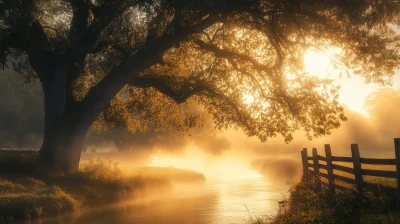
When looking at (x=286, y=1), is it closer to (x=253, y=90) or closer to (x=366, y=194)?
(x=253, y=90)

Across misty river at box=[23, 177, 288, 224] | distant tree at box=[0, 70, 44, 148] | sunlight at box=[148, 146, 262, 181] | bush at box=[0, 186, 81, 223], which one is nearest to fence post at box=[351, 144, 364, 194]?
misty river at box=[23, 177, 288, 224]

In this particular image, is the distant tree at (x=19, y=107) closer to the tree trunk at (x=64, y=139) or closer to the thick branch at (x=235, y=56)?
the tree trunk at (x=64, y=139)

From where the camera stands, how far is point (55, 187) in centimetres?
2283

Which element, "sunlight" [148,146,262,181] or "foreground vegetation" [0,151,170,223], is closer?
"foreground vegetation" [0,151,170,223]

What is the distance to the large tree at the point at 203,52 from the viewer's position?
21.7 metres

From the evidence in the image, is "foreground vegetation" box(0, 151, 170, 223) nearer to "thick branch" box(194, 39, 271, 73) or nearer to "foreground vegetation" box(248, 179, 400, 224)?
"thick branch" box(194, 39, 271, 73)

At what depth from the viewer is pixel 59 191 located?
22391 mm

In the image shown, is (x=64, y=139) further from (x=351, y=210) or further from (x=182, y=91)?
(x=351, y=210)

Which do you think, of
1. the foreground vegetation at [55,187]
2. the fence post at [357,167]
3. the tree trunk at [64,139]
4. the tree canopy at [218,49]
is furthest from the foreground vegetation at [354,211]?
the tree trunk at [64,139]

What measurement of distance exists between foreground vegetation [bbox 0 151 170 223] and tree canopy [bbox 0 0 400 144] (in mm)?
4162

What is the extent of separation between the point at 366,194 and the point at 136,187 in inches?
712

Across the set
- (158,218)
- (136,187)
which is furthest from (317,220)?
(136,187)

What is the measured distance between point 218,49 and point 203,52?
193cm

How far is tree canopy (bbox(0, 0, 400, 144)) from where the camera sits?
21.5 meters
